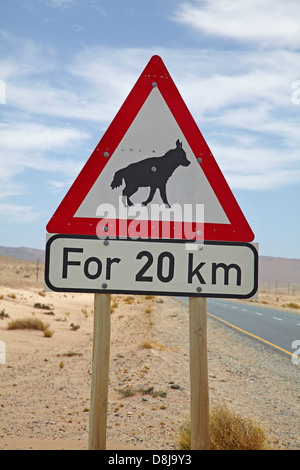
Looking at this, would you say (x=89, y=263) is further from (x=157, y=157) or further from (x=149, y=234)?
(x=157, y=157)

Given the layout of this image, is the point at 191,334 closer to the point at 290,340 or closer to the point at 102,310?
the point at 102,310

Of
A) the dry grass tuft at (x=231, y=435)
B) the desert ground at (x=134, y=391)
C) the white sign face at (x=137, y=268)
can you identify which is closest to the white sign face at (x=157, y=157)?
the white sign face at (x=137, y=268)

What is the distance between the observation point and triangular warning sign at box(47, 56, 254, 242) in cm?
241

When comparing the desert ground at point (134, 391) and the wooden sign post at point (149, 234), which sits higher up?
the wooden sign post at point (149, 234)

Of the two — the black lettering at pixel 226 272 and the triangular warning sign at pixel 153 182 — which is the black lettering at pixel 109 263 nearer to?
the triangular warning sign at pixel 153 182

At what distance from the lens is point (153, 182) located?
2420 millimetres

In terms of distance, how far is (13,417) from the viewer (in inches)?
245

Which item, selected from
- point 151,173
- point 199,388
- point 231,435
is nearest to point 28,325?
point 231,435

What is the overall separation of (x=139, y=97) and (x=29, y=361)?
923 centimetres

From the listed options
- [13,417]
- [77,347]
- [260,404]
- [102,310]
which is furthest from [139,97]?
[77,347]

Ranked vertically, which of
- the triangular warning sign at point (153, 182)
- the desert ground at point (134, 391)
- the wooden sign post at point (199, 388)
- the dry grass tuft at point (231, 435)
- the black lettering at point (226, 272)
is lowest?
the desert ground at point (134, 391)

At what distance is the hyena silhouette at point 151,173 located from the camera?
238cm

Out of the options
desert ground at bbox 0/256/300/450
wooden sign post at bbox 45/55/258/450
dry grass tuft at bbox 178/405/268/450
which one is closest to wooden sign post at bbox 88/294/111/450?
wooden sign post at bbox 45/55/258/450

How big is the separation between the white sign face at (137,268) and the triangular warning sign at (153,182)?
6 cm
